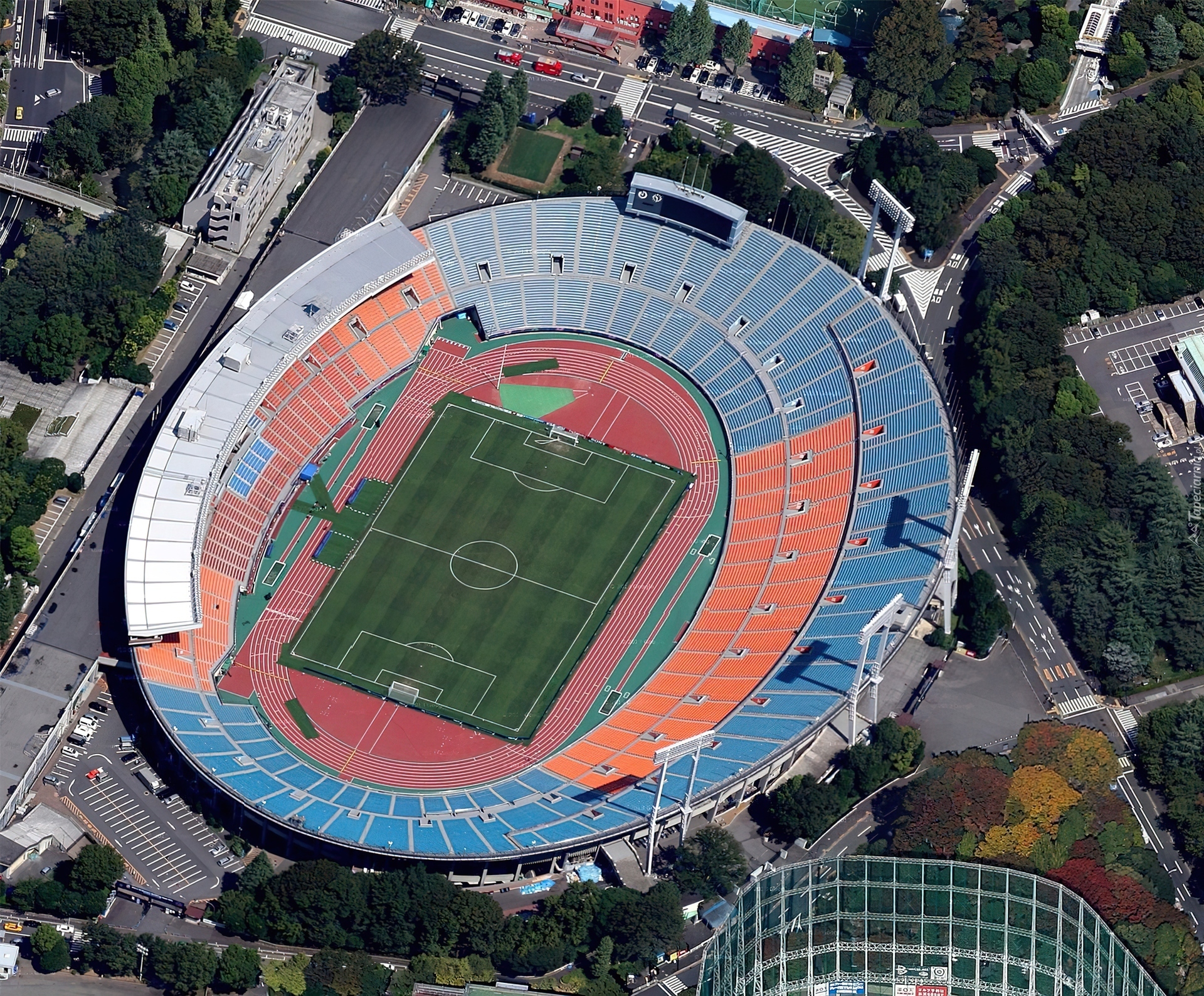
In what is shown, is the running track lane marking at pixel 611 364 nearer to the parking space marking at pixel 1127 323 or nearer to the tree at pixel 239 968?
the parking space marking at pixel 1127 323

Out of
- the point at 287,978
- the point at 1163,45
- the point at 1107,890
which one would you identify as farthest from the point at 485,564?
the point at 1163,45

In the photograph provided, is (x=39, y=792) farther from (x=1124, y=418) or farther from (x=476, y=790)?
(x=1124, y=418)

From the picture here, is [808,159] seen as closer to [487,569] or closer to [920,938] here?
[487,569]

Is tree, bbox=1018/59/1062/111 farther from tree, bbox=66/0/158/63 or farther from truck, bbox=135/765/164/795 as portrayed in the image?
truck, bbox=135/765/164/795

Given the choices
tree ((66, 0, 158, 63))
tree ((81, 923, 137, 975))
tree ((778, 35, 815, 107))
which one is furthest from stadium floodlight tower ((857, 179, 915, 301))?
tree ((81, 923, 137, 975))

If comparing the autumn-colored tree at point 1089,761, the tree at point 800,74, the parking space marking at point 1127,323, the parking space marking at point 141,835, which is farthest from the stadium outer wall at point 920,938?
the tree at point 800,74

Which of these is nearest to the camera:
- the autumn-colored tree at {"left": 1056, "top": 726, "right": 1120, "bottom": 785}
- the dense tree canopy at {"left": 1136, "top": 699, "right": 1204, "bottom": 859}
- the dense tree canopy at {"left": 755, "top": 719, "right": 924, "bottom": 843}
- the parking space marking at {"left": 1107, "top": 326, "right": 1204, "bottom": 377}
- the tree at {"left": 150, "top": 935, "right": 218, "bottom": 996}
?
the tree at {"left": 150, "top": 935, "right": 218, "bottom": 996}
